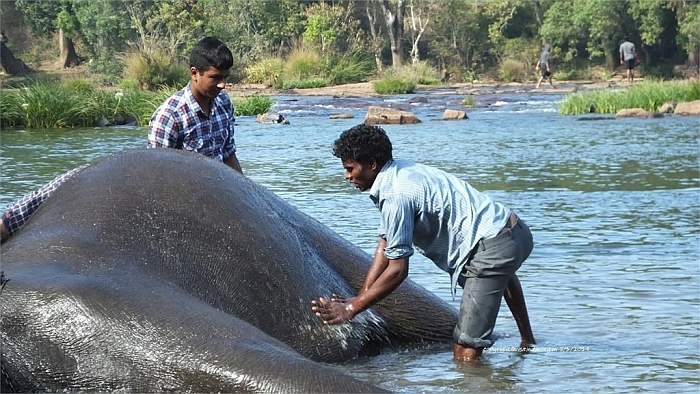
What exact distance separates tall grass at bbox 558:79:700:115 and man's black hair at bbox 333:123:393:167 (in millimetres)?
24614

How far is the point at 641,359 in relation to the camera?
634cm

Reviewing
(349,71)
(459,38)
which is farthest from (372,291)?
(459,38)

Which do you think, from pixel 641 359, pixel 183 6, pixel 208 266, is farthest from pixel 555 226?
pixel 183 6

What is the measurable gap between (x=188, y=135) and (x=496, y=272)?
178cm

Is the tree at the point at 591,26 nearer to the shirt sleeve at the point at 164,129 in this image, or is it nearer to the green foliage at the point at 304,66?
the green foliage at the point at 304,66

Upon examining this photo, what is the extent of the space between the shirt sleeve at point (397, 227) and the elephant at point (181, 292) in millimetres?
515

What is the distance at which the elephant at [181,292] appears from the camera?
4.15 meters

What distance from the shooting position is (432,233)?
5.60m

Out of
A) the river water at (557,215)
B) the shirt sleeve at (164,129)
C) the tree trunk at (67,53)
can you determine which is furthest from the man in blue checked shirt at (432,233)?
the tree trunk at (67,53)

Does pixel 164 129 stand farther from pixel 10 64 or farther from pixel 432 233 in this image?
pixel 10 64

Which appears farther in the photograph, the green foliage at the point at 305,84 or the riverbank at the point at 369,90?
the green foliage at the point at 305,84

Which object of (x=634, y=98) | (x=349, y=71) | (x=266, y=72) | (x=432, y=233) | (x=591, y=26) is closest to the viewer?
(x=432, y=233)

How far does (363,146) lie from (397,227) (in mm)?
394

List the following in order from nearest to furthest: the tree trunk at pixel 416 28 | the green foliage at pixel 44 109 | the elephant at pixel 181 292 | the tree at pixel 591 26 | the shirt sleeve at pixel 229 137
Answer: the elephant at pixel 181 292 < the shirt sleeve at pixel 229 137 < the green foliage at pixel 44 109 < the tree at pixel 591 26 < the tree trunk at pixel 416 28
